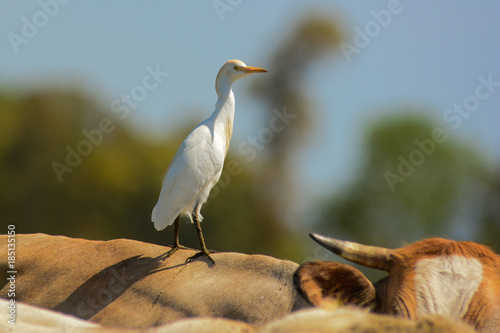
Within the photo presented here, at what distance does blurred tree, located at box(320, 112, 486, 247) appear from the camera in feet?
114

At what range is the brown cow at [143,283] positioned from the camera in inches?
246

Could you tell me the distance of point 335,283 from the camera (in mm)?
4414

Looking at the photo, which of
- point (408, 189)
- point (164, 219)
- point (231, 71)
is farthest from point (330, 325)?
point (408, 189)

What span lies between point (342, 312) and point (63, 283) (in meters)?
4.43

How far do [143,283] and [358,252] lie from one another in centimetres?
299

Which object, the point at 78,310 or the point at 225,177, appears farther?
the point at 225,177

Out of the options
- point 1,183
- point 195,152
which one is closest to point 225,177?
point 1,183

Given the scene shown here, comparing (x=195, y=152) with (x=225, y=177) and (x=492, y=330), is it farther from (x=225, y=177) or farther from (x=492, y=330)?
(x=225, y=177)

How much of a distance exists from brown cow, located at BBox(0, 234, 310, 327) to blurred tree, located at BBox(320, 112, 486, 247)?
26803 mm

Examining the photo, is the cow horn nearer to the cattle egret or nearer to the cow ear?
the cow ear

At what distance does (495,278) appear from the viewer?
13.8 feet

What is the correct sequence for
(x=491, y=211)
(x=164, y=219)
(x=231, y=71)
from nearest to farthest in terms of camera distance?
1. (x=164, y=219)
2. (x=231, y=71)
3. (x=491, y=211)

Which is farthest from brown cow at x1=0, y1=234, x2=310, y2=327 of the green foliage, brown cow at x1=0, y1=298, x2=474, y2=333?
the green foliage

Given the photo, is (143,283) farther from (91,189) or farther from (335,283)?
(91,189)
